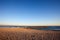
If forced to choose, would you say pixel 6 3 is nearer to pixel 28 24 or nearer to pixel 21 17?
Answer: pixel 21 17

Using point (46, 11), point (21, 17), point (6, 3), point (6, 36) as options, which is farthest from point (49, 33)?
point (6, 3)

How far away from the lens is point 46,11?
5.44 feet

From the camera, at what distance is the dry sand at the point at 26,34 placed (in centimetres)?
159

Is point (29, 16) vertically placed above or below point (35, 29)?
above

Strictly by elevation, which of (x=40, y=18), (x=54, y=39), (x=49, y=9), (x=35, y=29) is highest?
(x=49, y=9)

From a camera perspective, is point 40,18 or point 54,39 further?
point 40,18

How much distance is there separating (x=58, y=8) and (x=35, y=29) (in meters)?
0.37

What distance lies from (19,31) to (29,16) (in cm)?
22

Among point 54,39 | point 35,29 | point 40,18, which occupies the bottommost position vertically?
point 54,39

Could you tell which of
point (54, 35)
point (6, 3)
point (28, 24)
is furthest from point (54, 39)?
point (6, 3)

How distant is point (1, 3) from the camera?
1.67 meters

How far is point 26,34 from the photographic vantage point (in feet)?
5.31

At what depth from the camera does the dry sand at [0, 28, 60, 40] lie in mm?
1587

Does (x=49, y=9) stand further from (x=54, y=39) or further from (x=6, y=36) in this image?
(x=6, y=36)
